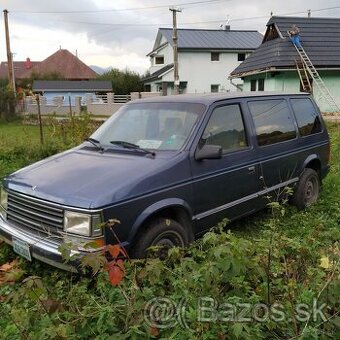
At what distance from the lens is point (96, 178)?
146 inches

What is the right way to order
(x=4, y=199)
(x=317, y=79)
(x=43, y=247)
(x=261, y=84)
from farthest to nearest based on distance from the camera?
(x=261, y=84) < (x=317, y=79) < (x=4, y=199) < (x=43, y=247)

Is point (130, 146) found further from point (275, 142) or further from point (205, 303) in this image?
point (205, 303)

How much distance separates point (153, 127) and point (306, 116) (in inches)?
108

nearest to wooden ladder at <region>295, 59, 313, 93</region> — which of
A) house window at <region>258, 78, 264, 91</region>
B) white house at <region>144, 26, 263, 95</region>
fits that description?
house window at <region>258, 78, 264, 91</region>

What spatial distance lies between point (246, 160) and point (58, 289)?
8.40ft

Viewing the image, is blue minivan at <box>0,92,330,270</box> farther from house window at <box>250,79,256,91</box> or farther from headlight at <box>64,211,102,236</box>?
house window at <box>250,79,256,91</box>

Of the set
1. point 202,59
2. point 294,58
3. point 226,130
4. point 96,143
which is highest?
point 202,59

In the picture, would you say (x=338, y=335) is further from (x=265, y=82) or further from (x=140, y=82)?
(x=140, y=82)

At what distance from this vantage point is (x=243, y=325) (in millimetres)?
2104

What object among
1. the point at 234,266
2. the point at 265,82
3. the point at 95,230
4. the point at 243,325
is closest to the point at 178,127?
the point at 95,230

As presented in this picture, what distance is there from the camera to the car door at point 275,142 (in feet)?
16.9

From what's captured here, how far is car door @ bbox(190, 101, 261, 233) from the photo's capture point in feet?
14.1

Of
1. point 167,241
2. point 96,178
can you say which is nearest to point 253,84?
point 167,241

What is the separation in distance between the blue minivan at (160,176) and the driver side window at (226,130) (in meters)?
0.01
